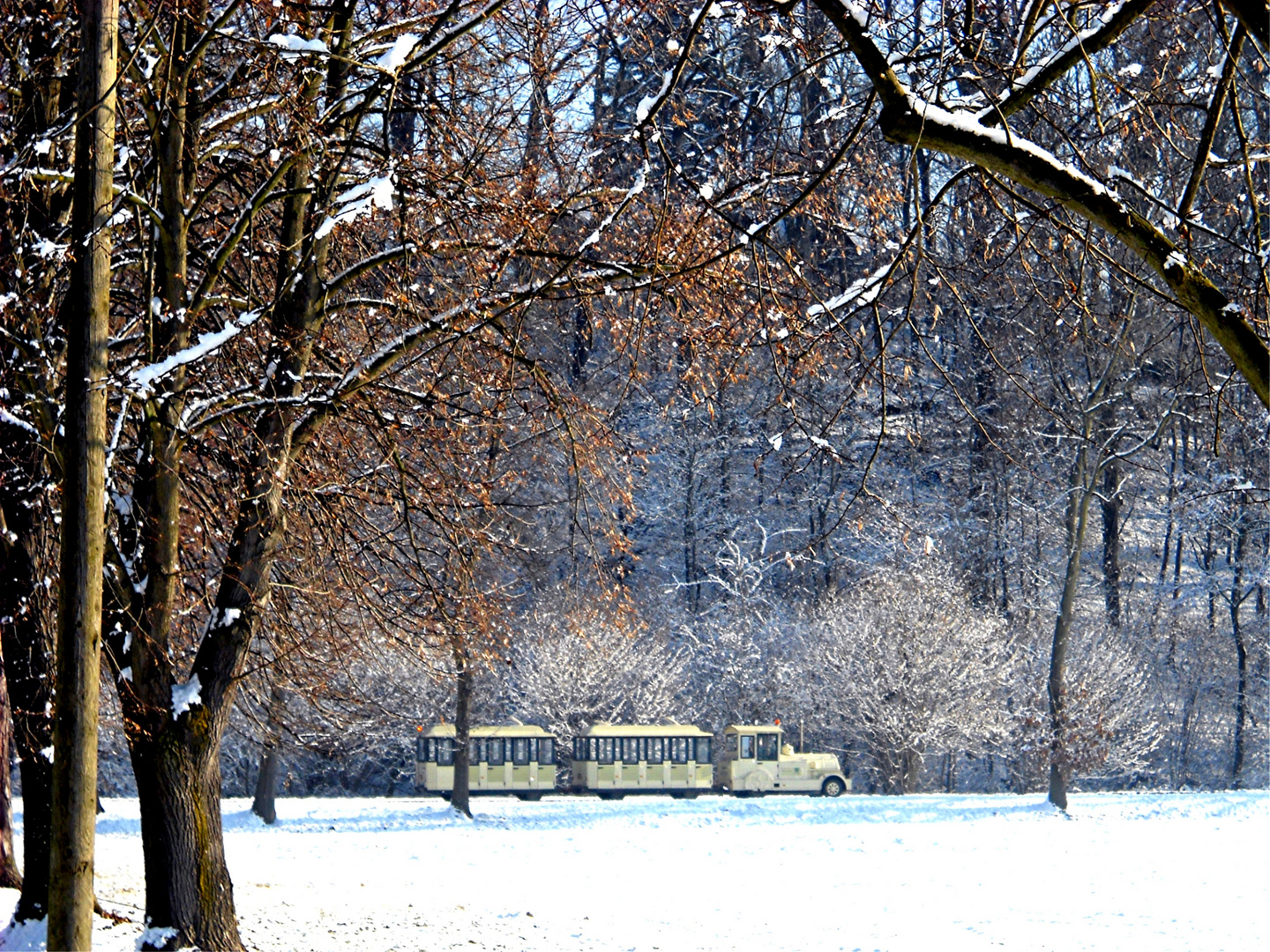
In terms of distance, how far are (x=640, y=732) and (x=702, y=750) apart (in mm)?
1665

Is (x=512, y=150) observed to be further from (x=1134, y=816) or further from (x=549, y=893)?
(x=1134, y=816)

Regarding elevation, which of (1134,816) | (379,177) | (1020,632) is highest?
(379,177)

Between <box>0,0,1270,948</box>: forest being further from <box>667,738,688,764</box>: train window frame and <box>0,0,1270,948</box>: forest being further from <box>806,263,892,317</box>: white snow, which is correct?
<box>667,738,688,764</box>: train window frame

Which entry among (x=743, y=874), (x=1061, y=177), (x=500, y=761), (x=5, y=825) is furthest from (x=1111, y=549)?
(x=1061, y=177)

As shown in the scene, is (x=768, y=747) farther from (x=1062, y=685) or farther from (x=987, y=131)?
(x=987, y=131)

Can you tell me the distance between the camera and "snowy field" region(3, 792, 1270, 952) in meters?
12.8

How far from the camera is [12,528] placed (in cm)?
955

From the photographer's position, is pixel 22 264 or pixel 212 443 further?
pixel 212 443

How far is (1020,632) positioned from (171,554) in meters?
29.6

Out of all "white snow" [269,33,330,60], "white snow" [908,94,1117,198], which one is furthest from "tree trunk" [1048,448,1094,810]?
"white snow" [908,94,1117,198]

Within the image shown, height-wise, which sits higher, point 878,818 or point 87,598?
point 87,598

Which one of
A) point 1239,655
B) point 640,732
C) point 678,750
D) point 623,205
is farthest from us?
point 1239,655

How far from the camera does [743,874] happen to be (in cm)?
1761

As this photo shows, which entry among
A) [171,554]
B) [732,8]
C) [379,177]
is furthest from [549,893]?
[732,8]
